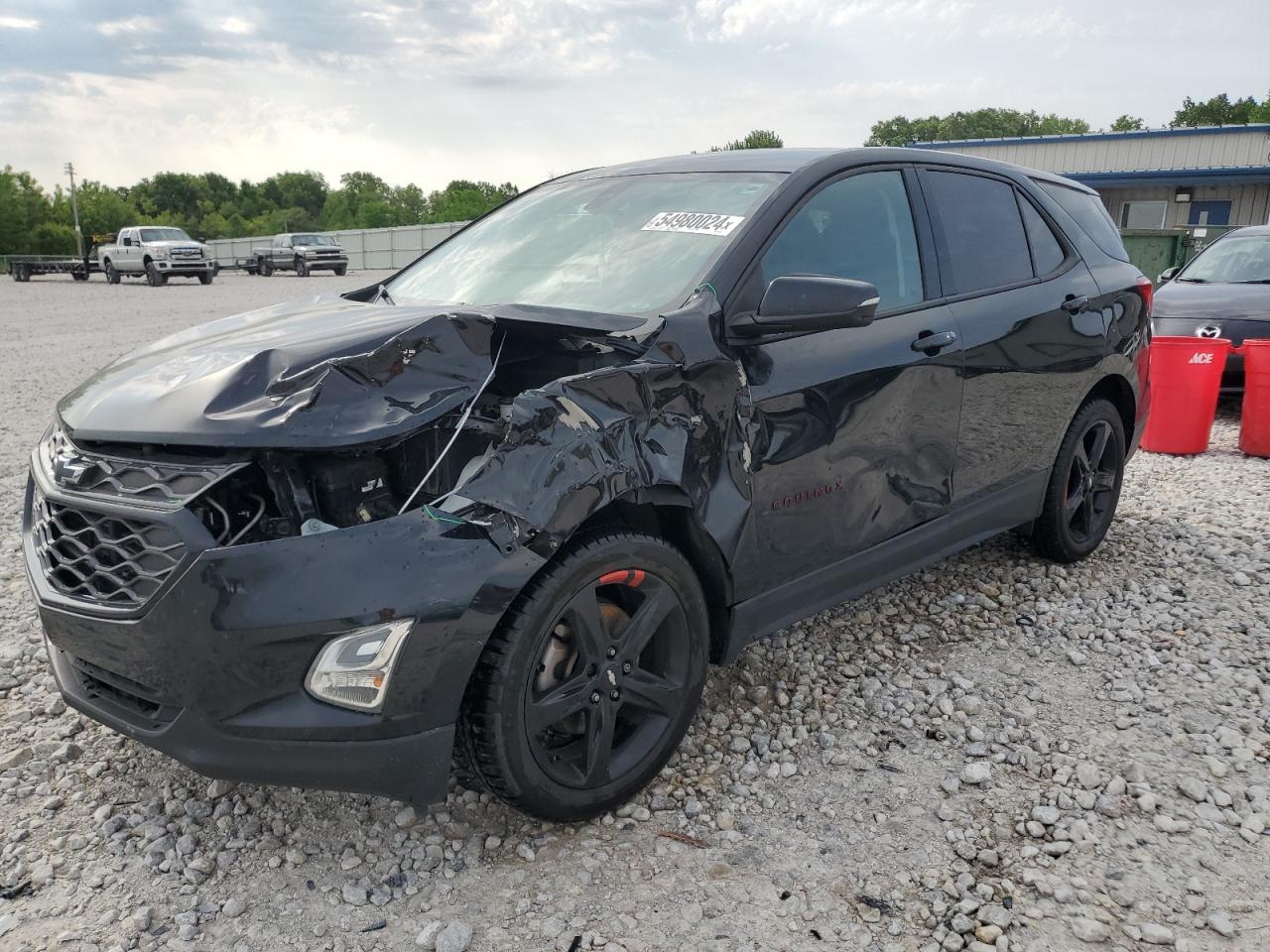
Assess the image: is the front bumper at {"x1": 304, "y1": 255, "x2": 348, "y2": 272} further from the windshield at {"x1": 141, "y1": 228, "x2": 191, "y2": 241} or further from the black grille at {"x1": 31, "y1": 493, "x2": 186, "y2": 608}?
the black grille at {"x1": 31, "y1": 493, "x2": 186, "y2": 608}

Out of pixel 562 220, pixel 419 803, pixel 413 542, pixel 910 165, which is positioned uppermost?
pixel 910 165

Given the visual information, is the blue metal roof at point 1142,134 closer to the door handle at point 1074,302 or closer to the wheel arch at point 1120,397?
the wheel arch at point 1120,397

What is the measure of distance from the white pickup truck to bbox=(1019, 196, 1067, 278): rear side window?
30343 millimetres

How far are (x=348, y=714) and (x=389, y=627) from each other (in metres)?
0.23

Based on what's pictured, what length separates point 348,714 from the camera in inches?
85.7

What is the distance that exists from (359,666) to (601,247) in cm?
167

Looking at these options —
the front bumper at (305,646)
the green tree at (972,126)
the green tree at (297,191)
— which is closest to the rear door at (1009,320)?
the front bumper at (305,646)

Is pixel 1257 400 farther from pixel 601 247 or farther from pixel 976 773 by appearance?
pixel 601 247

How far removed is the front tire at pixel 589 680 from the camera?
234cm

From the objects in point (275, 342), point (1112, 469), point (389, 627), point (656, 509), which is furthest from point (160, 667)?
point (1112, 469)

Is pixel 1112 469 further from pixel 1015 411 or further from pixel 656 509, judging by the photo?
pixel 656 509

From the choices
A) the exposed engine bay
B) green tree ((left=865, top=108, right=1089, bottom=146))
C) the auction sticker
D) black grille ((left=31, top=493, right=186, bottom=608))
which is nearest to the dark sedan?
the auction sticker

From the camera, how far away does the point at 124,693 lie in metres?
2.37

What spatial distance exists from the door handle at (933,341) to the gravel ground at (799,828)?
3.87 feet
